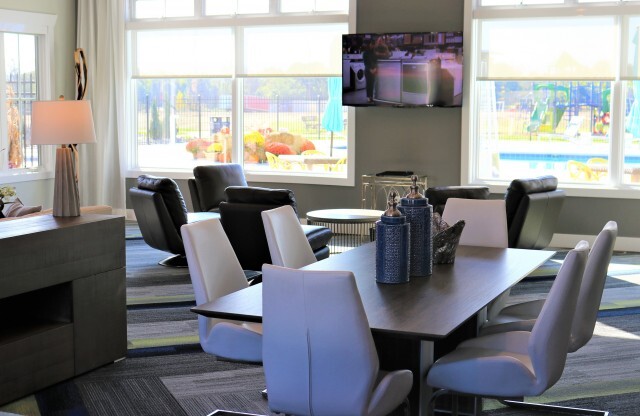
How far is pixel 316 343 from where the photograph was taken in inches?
116

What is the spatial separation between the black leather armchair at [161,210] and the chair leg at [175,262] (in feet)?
0.67

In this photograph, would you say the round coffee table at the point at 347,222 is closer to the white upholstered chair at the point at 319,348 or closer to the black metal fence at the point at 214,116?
the black metal fence at the point at 214,116

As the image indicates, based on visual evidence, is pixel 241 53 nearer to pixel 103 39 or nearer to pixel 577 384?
pixel 103 39

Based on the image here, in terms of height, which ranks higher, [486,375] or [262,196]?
[262,196]

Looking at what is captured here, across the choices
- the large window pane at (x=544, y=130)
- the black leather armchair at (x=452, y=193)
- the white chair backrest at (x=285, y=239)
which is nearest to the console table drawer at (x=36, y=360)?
the white chair backrest at (x=285, y=239)

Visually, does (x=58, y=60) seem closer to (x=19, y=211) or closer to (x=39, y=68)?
(x=39, y=68)

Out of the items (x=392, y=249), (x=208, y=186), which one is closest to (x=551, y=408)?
(x=392, y=249)

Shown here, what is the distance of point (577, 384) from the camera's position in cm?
468

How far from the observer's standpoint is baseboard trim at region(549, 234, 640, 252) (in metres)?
8.82

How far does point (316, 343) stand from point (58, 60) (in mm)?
8403

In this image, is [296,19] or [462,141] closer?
[462,141]

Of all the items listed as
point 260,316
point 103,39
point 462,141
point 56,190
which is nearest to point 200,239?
point 260,316

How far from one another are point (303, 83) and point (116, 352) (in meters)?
5.73

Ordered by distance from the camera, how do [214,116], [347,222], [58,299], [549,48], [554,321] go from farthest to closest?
1. [214,116]
2. [549,48]
3. [347,222]
4. [58,299]
5. [554,321]
